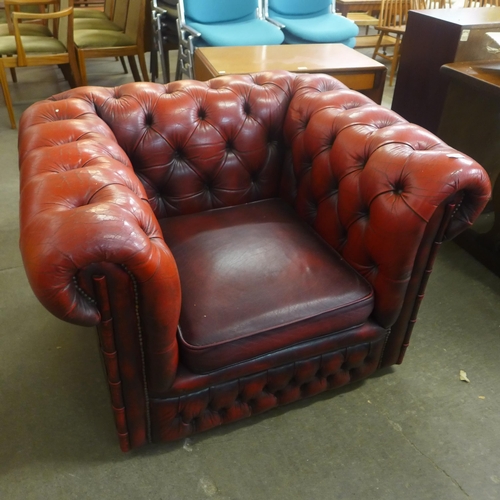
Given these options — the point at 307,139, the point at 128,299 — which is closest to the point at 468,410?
the point at 307,139

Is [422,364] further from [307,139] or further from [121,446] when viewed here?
[121,446]

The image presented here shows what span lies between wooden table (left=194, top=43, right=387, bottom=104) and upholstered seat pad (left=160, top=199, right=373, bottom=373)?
1.01m

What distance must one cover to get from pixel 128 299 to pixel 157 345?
0.13 m

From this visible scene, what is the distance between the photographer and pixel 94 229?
0.75 meters

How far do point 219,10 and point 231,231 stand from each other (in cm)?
208

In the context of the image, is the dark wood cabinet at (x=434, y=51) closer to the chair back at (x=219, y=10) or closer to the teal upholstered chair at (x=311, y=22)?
the teal upholstered chair at (x=311, y=22)

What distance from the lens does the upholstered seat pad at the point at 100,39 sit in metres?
3.01

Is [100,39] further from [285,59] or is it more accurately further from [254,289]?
[254,289]

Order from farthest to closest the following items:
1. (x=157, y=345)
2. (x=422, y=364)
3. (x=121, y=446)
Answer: (x=422, y=364), (x=121, y=446), (x=157, y=345)

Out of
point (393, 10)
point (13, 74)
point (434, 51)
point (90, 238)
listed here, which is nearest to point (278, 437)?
point (90, 238)

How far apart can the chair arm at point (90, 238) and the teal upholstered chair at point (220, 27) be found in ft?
6.05

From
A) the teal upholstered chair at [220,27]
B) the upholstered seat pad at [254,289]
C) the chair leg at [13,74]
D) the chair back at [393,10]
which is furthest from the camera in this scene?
the chair back at [393,10]

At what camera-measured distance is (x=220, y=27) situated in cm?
278

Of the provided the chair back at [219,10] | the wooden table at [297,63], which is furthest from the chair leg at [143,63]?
the wooden table at [297,63]
